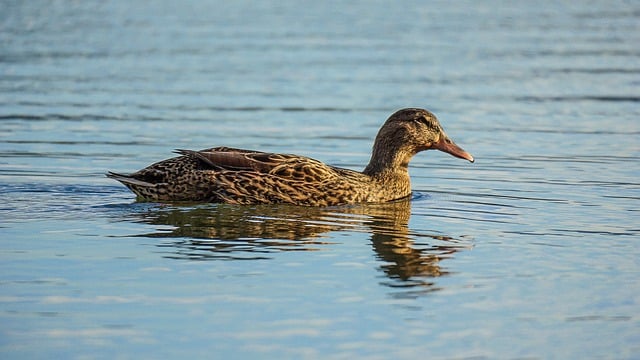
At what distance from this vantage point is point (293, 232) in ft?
35.2

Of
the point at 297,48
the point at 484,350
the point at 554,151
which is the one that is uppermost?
the point at 297,48

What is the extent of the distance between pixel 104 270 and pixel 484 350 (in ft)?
9.27

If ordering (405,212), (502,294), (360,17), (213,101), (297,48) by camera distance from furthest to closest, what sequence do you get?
Answer: (360,17), (297,48), (213,101), (405,212), (502,294)

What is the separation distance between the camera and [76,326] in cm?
771

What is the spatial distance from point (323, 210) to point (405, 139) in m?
1.59

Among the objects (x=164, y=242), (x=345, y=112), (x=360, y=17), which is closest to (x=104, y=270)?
(x=164, y=242)

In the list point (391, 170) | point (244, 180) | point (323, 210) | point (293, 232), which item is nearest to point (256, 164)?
point (244, 180)

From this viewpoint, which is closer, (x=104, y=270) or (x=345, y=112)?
(x=104, y=270)

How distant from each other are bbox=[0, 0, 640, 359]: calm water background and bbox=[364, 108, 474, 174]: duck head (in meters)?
0.45

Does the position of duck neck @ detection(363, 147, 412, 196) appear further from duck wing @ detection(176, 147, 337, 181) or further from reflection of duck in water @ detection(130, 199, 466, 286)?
duck wing @ detection(176, 147, 337, 181)

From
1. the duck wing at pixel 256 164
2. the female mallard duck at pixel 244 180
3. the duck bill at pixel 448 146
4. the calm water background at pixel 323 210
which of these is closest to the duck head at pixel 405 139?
the duck bill at pixel 448 146

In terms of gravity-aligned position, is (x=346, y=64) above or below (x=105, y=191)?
above

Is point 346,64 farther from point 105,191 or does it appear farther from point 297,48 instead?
point 105,191

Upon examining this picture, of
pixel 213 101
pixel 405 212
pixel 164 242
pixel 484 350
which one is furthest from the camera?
pixel 213 101
